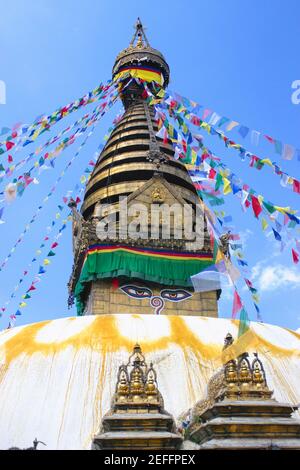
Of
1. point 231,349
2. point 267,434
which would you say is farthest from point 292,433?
point 231,349

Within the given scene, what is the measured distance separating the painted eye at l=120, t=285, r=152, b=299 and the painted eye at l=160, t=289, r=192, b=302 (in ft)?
1.47

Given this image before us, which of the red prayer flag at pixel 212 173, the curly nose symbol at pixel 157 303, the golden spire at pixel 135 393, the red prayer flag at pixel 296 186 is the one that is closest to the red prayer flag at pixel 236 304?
the golden spire at pixel 135 393

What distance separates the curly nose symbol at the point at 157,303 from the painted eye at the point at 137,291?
22 cm

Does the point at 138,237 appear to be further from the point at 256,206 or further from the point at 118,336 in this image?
the point at 118,336

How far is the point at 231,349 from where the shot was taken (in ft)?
20.6

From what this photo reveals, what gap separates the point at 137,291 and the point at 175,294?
121 centimetres

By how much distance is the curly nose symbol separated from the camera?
47.4 feet

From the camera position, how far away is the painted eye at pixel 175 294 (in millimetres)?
14910

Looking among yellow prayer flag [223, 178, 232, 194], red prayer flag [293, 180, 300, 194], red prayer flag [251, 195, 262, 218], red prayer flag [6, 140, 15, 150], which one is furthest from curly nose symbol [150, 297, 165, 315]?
red prayer flag [293, 180, 300, 194]

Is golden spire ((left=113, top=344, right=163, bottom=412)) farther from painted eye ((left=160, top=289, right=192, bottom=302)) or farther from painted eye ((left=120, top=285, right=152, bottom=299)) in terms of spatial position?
painted eye ((left=160, top=289, right=192, bottom=302))

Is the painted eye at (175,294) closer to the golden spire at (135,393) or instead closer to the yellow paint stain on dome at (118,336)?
the yellow paint stain on dome at (118,336)

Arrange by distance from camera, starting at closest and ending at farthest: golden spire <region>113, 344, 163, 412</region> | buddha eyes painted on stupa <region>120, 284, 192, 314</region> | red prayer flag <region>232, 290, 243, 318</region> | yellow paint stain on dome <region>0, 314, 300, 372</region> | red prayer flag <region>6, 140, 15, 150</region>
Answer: golden spire <region>113, 344, 163, 412</region>, red prayer flag <region>232, 290, 243, 318</region>, yellow paint stain on dome <region>0, 314, 300, 372</region>, red prayer flag <region>6, 140, 15, 150</region>, buddha eyes painted on stupa <region>120, 284, 192, 314</region>

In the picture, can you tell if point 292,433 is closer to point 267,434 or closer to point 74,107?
point 267,434

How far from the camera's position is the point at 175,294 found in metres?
15.1
